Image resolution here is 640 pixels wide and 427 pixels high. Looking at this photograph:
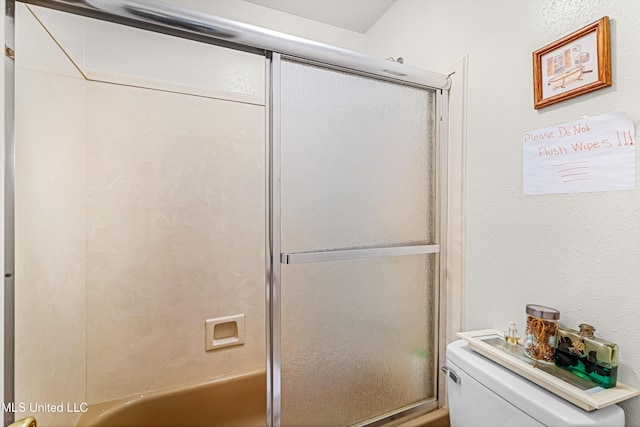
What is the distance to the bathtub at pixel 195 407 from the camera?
1.54 metres

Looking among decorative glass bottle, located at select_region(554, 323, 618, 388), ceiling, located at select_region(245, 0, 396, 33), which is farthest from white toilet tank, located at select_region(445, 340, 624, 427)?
Result: ceiling, located at select_region(245, 0, 396, 33)

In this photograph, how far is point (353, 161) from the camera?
1.15m

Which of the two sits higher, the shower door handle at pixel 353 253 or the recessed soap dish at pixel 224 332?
the shower door handle at pixel 353 253

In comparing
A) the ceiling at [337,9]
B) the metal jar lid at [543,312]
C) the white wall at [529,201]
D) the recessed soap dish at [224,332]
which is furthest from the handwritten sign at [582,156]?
the recessed soap dish at [224,332]

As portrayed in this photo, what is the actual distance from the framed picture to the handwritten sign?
0.09 meters

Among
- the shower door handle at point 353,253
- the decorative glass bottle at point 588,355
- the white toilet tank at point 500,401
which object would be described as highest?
the shower door handle at point 353,253

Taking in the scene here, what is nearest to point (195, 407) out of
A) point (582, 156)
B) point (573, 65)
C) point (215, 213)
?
point (215, 213)

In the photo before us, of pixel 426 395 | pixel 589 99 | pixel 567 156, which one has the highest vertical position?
pixel 589 99

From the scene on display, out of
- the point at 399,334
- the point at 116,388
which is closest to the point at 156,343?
the point at 116,388

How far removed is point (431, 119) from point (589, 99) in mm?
536

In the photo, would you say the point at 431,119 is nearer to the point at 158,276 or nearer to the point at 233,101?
the point at 233,101

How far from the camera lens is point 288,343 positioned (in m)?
1.06

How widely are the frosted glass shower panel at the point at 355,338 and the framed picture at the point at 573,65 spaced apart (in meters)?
0.70

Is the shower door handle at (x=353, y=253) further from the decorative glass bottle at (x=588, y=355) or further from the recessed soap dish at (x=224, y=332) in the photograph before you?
the recessed soap dish at (x=224, y=332)
